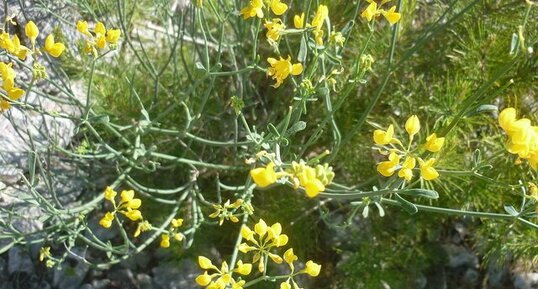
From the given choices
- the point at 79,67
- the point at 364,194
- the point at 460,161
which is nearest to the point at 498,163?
the point at 460,161

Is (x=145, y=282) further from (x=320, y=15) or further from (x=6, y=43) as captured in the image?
(x=320, y=15)

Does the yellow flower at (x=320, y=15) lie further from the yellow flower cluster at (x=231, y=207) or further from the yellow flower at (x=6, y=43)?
the yellow flower at (x=6, y=43)

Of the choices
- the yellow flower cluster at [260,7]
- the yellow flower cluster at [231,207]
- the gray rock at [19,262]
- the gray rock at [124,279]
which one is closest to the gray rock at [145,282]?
the gray rock at [124,279]

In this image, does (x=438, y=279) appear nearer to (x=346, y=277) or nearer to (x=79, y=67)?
(x=346, y=277)

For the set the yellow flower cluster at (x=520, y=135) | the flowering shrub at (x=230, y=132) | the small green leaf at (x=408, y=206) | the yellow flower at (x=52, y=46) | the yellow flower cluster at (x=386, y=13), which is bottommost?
the flowering shrub at (x=230, y=132)

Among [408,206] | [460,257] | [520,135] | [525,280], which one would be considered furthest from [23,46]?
[525,280]

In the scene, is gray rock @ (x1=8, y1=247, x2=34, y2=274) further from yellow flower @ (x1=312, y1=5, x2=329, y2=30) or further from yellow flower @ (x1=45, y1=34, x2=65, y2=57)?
yellow flower @ (x1=312, y1=5, x2=329, y2=30)

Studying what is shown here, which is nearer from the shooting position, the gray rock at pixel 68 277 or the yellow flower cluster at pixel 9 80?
the yellow flower cluster at pixel 9 80

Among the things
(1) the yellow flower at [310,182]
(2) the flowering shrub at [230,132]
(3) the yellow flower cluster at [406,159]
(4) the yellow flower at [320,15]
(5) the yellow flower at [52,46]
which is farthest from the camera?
(2) the flowering shrub at [230,132]

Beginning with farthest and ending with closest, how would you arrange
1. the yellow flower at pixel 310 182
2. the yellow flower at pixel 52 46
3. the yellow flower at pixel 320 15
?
the yellow flower at pixel 52 46 → the yellow flower at pixel 320 15 → the yellow flower at pixel 310 182

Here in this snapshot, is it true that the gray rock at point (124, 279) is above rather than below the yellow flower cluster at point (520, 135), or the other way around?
below
